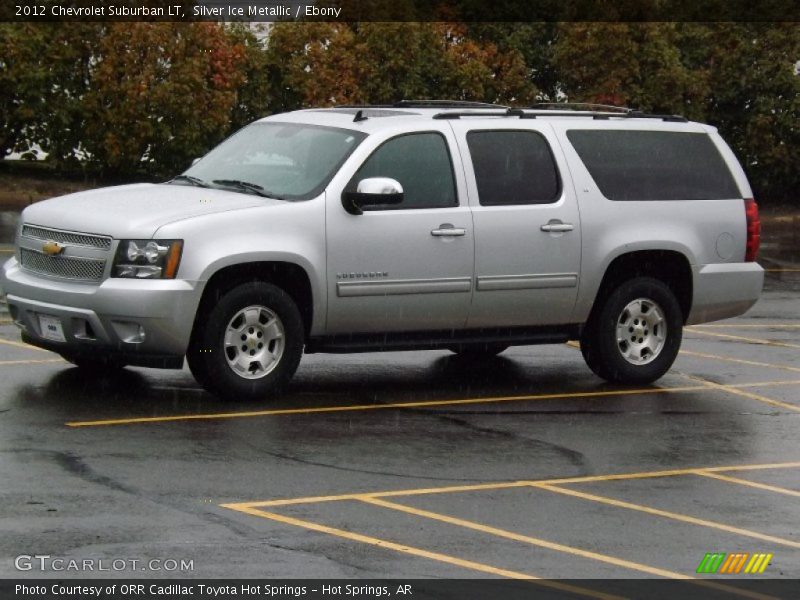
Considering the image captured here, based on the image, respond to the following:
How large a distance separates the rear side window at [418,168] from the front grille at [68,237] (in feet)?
6.12

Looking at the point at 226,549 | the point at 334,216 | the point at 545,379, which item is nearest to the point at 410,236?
the point at 334,216

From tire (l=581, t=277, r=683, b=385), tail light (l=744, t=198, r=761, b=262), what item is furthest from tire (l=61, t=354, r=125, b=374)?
tail light (l=744, t=198, r=761, b=262)

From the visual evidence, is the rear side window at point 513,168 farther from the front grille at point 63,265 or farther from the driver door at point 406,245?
the front grille at point 63,265

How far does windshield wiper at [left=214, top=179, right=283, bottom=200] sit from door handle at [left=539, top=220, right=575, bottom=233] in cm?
197

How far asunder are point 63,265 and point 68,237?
19 cm

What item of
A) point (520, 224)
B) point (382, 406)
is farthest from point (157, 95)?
point (382, 406)

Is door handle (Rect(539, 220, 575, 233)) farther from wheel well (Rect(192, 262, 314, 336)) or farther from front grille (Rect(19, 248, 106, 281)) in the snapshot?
front grille (Rect(19, 248, 106, 281))

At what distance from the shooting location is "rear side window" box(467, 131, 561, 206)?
12.3 m

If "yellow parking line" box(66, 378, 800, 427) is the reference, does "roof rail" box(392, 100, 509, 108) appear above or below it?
above

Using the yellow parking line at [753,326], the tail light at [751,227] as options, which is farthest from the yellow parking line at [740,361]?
the yellow parking line at [753,326]

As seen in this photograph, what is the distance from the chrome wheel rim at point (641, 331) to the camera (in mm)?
12953

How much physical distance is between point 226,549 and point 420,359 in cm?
627

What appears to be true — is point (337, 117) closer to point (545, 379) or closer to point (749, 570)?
point (545, 379)

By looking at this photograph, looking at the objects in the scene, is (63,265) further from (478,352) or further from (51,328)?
(478,352)
